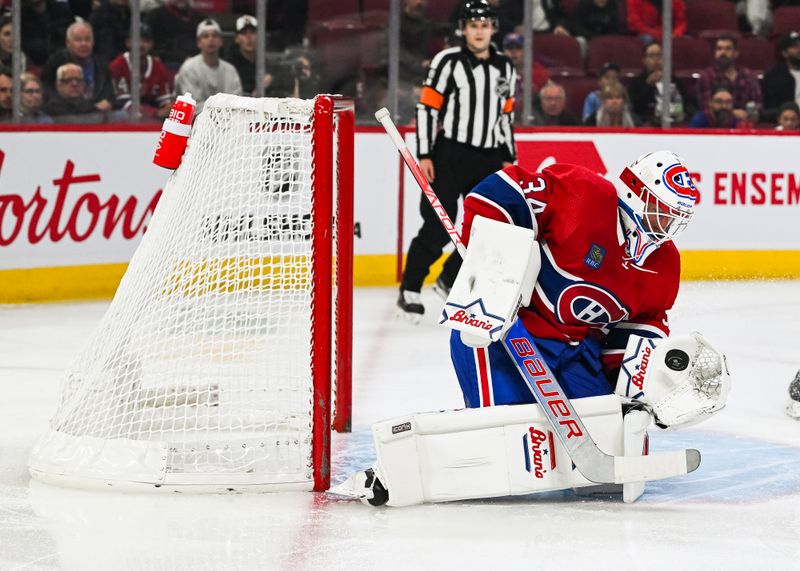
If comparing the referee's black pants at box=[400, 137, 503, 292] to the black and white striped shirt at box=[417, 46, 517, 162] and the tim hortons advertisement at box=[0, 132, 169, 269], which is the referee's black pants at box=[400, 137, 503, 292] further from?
the tim hortons advertisement at box=[0, 132, 169, 269]

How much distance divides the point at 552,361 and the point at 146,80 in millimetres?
3917

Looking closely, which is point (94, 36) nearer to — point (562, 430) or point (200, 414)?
point (200, 414)

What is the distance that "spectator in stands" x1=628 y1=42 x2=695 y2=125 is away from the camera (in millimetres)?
7250

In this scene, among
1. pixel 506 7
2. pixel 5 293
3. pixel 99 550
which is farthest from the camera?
pixel 506 7

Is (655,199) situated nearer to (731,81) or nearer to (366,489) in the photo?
(366,489)

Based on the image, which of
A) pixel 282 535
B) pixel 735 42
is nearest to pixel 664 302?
pixel 282 535

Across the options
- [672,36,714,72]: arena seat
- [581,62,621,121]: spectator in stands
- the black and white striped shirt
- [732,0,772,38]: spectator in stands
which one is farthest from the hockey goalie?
[732,0,772,38]: spectator in stands

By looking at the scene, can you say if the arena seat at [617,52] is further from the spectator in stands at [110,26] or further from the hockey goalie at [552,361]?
the hockey goalie at [552,361]

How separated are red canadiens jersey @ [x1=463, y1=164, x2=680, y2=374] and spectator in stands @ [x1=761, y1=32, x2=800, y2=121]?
460 cm

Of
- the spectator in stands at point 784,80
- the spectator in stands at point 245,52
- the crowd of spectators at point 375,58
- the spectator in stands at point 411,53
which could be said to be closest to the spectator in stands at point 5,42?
the crowd of spectators at point 375,58

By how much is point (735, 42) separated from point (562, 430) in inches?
207

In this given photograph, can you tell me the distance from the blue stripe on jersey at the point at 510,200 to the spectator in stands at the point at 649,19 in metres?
4.61

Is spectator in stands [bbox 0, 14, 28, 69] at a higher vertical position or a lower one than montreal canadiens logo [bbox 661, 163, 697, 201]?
higher

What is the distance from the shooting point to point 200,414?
3342 millimetres
